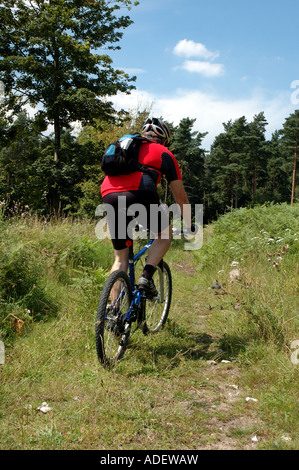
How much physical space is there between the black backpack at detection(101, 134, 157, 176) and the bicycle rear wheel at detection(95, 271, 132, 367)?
91 centimetres

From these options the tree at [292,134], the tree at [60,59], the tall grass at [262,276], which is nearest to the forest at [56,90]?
the tree at [60,59]

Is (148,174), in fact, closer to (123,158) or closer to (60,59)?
(123,158)

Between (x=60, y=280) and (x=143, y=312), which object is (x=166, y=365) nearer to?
(x=143, y=312)

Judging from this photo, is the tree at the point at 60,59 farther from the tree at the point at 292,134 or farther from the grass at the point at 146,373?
the tree at the point at 292,134

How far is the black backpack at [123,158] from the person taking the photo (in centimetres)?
297

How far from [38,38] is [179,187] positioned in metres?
17.5

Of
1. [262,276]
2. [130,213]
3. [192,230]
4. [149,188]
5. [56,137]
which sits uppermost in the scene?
[56,137]

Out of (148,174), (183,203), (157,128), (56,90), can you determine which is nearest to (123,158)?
(148,174)

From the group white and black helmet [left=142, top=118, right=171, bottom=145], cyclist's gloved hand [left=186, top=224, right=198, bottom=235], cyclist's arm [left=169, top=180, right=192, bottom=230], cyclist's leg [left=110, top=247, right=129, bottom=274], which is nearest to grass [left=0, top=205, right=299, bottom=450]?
cyclist's leg [left=110, top=247, right=129, bottom=274]

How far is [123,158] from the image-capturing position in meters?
2.96

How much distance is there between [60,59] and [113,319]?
20286 millimetres

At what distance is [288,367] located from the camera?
9.19ft
